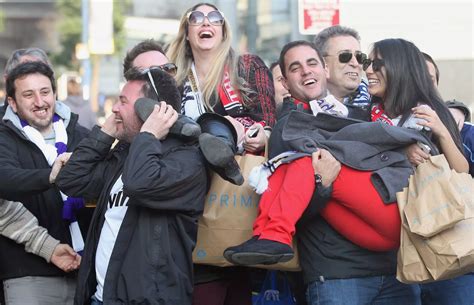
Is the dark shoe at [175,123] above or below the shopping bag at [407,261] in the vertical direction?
above

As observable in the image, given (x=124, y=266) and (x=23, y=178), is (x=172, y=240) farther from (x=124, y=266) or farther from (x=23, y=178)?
(x=23, y=178)

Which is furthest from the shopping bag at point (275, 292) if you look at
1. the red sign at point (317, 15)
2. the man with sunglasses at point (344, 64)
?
the red sign at point (317, 15)

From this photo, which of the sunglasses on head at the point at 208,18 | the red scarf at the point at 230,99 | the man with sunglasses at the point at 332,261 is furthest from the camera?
the sunglasses on head at the point at 208,18

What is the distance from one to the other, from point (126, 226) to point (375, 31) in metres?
8.37

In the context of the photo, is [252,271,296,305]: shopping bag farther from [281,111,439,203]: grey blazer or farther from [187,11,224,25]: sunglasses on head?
[187,11,224,25]: sunglasses on head

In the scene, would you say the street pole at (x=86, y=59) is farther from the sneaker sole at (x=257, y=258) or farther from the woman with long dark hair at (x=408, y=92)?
the sneaker sole at (x=257, y=258)

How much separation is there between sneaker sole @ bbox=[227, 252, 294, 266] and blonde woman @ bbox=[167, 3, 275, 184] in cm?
71

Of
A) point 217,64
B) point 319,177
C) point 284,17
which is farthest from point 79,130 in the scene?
point 284,17

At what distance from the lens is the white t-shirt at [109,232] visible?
4.13 m

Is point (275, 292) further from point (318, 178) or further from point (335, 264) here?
point (318, 178)

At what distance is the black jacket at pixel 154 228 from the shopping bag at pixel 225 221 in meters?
0.17

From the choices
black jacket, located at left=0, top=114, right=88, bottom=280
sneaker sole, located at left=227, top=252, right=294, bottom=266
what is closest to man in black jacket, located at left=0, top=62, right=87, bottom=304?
black jacket, located at left=0, top=114, right=88, bottom=280

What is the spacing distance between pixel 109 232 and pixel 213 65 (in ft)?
4.56

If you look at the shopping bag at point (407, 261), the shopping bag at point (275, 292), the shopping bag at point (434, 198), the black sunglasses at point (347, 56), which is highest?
the black sunglasses at point (347, 56)
